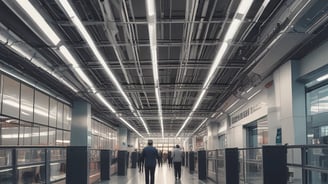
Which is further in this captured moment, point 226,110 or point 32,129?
point 226,110

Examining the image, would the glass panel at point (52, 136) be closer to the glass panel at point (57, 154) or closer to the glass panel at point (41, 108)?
the glass panel at point (41, 108)

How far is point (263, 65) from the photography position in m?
12.0

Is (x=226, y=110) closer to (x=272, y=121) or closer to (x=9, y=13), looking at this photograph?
(x=272, y=121)

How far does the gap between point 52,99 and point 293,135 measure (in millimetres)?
10278

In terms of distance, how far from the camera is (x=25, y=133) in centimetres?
1432

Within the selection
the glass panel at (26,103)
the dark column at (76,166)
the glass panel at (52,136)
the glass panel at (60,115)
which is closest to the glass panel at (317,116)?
the dark column at (76,166)

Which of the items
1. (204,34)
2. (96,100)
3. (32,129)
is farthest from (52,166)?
(96,100)

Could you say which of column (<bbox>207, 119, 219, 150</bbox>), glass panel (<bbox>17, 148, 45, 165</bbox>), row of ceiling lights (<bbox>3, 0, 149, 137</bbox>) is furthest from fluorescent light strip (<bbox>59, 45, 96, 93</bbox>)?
column (<bbox>207, 119, 219, 150</bbox>)

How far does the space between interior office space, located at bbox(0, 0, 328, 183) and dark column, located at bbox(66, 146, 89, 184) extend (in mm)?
520

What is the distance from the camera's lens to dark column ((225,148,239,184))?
1100 centimetres

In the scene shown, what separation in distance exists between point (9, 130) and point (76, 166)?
3329 mm

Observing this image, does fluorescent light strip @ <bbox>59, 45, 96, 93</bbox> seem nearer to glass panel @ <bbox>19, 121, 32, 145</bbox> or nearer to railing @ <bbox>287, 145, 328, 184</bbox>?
glass panel @ <bbox>19, 121, 32, 145</bbox>

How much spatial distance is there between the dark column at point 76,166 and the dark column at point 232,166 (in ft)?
12.1

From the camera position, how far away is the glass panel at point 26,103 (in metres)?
14.0
